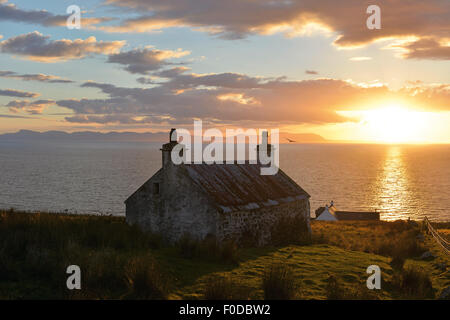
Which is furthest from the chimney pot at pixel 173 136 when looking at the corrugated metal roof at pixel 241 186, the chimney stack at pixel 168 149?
the corrugated metal roof at pixel 241 186

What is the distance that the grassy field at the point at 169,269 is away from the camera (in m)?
11.4

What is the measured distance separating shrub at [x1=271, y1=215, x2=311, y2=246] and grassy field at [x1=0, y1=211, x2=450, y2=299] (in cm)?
354

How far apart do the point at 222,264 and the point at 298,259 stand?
4.51 m

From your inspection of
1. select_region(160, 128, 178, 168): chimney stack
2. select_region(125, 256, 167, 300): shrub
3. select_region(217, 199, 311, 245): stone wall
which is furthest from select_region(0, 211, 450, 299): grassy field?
select_region(160, 128, 178, 168): chimney stack

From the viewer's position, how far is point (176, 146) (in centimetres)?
2330

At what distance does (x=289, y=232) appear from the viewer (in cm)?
2711

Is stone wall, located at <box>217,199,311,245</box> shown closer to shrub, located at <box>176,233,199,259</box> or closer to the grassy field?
the grassy field

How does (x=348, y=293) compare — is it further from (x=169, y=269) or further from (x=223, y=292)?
(x=169, y=269)

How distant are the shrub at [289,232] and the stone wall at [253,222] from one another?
369 millimetres

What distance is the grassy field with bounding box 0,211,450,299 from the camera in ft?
37.5

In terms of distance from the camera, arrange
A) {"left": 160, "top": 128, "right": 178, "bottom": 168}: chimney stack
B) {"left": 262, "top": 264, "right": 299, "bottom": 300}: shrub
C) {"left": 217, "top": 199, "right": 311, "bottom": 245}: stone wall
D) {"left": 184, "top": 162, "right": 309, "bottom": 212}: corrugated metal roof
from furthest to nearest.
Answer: {"left": 160, "top": 128, "right": 178, "bottom": 168}: chimney stack
{"left": 184, "top": 162, "right": 309, "bottom": 212}: corrugated metal roof
{"left": 217, "top": 199, "right": 311, "bottom": 245}: stone wall
{"left": 262, "top": 264, "right": 299, "bottom": 300}: shrub

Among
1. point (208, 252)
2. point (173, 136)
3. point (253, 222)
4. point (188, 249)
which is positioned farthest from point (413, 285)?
point (173, 136)

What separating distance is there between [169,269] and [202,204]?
807cm
